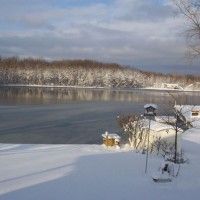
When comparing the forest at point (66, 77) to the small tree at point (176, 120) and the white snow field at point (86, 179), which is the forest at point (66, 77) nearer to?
the small tree at point (176, 120)

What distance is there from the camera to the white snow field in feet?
25.1

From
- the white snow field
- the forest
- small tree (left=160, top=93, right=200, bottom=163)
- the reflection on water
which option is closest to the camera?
Answer: the white snow field

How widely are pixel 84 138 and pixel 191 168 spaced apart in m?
11.9

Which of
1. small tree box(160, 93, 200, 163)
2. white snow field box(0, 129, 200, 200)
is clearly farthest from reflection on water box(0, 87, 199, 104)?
white snow field box(0, 129, 200, 200)

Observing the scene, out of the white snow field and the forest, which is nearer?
the white snow field

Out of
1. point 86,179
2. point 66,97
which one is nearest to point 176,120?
point 86,179

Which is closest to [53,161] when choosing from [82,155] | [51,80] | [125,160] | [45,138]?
[82,155]

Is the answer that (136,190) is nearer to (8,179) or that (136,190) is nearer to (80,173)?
→ (80,173)

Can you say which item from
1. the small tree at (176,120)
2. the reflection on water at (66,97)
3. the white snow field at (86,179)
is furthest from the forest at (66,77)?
the white snow field at (86,179)

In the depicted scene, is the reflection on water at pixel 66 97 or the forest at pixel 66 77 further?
the forest at pixel 66 77

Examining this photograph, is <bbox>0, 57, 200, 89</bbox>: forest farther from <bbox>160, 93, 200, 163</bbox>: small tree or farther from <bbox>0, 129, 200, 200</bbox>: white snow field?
<bbox>0, 129, 200, 200</bbox>: white snow field

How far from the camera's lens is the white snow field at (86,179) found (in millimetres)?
7652

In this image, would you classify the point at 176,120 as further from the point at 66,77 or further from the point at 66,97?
the point at 66,77

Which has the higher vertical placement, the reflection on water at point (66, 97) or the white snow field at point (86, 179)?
the white snow field at point (86, 179)
